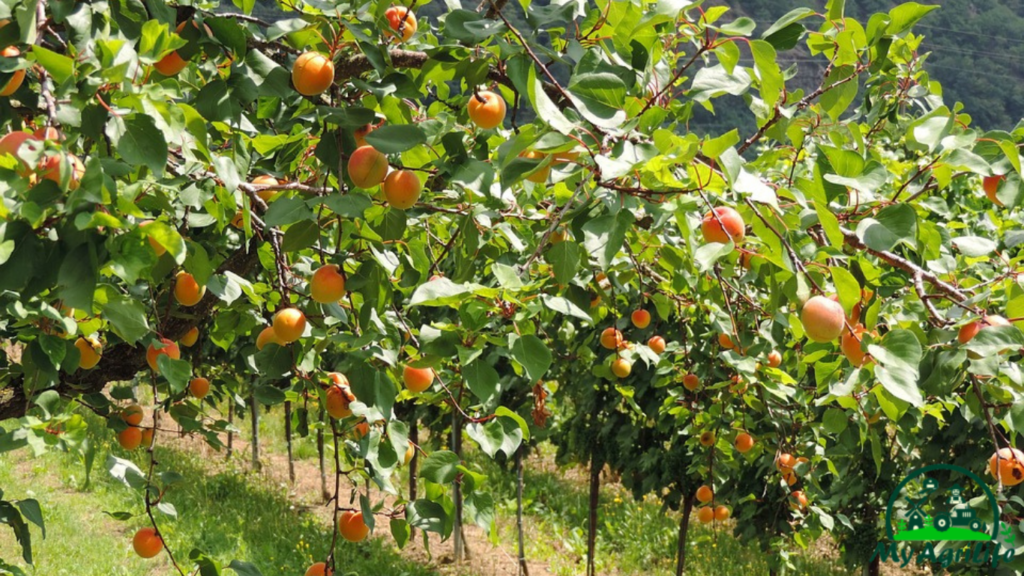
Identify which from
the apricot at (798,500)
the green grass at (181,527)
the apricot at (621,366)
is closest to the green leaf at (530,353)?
the apricot at (621,366)

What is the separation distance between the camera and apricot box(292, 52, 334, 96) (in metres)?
1.27

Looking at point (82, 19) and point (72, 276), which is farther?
point (82, 19)

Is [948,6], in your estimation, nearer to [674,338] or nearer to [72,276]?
[674,338]

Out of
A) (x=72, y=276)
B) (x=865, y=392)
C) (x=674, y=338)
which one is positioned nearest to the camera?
(x=72, y=276)

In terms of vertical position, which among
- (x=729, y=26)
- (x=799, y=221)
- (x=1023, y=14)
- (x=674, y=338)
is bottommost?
(x=1023, y=14)

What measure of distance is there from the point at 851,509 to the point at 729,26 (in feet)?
16.2

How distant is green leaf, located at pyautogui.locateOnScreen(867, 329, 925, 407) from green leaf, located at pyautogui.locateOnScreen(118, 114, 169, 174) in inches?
36.8

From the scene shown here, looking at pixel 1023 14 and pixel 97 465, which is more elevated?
pixel 97 465

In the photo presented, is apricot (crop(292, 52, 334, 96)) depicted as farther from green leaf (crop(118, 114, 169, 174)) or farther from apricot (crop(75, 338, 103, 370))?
apricot (crop(75, 338, 103, 370))

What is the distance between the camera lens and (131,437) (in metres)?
2.06

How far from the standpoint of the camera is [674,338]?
4.92 m

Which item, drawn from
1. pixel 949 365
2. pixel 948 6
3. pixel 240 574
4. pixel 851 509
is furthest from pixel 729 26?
pixel 948 6

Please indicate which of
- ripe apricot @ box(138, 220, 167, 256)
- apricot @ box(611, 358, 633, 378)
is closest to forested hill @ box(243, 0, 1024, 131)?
apricot @ box(611, 358, 633, 378)

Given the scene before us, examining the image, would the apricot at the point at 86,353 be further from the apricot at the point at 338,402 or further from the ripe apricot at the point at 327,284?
the ripe apricot at the point at 327,284
